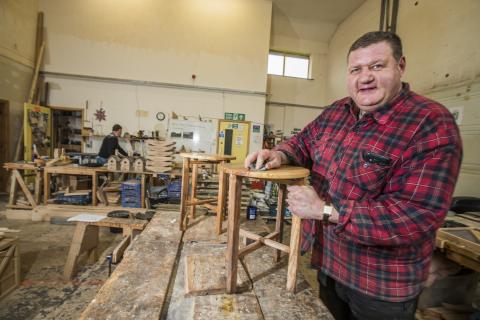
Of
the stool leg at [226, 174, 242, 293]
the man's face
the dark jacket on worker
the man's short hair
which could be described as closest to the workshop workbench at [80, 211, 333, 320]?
the stool leg at [226, 174, 242, 293]

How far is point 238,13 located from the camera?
241 inches

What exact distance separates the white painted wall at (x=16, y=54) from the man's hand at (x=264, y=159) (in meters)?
6.47

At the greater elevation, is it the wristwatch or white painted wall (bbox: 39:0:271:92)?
white painted wall (bbox: 39:0:271:92)

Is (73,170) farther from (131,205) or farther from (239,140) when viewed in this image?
(239,140)

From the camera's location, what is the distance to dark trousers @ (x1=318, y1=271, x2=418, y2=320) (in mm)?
920

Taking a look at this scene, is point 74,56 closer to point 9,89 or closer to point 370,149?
point 9,89

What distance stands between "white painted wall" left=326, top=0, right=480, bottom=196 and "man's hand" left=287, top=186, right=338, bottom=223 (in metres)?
3.79

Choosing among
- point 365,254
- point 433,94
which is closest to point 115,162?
point 365,254

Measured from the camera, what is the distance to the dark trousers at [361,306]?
920 millimetres

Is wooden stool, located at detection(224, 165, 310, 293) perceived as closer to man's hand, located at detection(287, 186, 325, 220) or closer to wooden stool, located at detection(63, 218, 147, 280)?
man's hand, located at detection(287, 186, 325, 220)

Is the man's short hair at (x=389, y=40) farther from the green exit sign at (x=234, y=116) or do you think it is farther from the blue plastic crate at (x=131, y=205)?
the green exit sign at (x=234, y=116)

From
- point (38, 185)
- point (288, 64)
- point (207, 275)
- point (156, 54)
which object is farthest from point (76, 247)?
point (288, 64)

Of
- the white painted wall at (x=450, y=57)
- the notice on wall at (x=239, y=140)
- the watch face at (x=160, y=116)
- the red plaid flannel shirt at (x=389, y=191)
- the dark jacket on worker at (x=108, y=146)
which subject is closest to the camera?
the red plaid flannel shirt at (x=389, y=191)

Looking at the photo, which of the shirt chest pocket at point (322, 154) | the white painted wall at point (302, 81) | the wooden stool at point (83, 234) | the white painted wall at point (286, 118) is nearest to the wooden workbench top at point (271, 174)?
the shirt chest pocket at point (322, 154)
